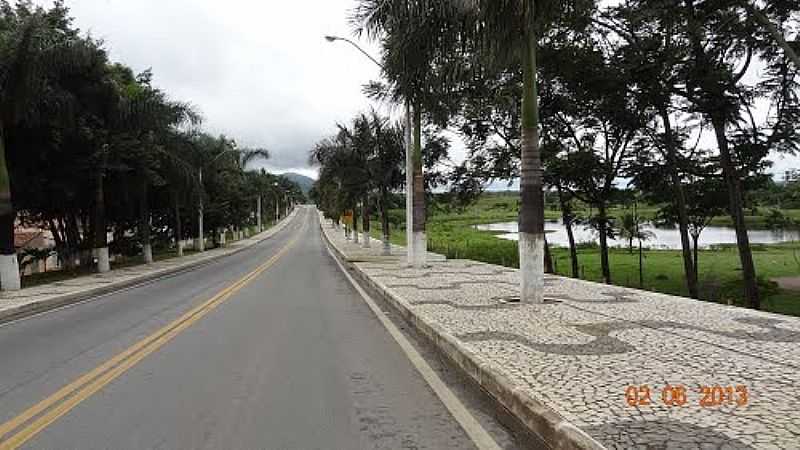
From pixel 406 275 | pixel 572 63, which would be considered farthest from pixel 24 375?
pixel 572 63

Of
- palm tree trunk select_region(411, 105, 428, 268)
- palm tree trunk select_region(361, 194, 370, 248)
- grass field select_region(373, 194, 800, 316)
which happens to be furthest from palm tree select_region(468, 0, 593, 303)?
palm tree trunk select_region(361, 194, 370, 248)

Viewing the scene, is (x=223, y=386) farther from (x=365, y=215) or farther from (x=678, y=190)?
(x=365, y=215)

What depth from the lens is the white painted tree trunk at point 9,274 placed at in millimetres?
20328

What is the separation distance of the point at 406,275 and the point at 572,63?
913 centimetres

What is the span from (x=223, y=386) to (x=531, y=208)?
6884 mm

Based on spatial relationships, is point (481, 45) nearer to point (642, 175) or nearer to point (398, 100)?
point (398, 100)

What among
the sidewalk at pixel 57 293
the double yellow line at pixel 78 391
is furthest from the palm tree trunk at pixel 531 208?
the sidewalk at pixel 57 293

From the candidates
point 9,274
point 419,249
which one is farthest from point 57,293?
point 419,249

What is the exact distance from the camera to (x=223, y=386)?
7.02 m

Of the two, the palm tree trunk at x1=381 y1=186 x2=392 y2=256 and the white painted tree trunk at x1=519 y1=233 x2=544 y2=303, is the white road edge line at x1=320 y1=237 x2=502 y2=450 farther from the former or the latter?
the palm tree trunk at x1=381 y1=186 x2=392 y2=256

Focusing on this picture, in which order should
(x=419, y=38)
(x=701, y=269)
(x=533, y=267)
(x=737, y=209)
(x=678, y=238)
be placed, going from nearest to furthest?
1. (x=533, y=267)
2. (x=419, y=38)
3. (x=737, y=209)
4. (x=701, y=269)
5. (x=678, y=238)

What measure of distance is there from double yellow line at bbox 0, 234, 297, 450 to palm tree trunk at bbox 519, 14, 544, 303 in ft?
19.3

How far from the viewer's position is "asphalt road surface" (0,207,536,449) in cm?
534

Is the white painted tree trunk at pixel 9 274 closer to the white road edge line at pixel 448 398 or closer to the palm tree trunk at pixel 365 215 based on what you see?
the white road edge line at pixel 448 398
